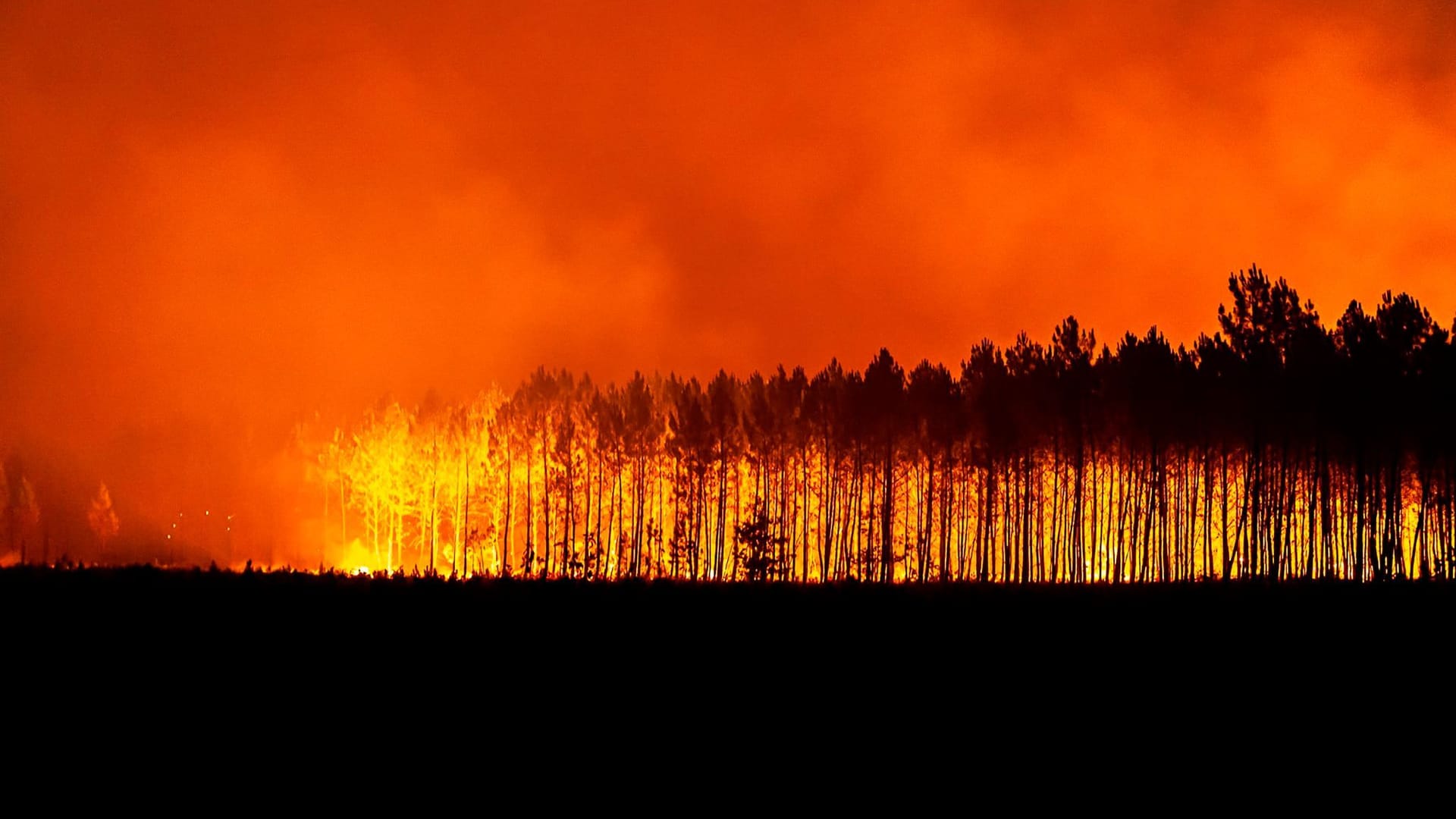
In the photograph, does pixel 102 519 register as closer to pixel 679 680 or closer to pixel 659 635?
pixel 659 635

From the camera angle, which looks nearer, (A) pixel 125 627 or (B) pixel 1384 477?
(A) pixel 125 627

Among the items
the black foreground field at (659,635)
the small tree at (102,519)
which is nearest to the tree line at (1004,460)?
the black foreground field at (659,635)

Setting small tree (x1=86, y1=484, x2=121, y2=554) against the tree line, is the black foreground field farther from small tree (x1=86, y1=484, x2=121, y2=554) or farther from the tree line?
small tree (x1=86, y1=484, x2=121, y2=554)

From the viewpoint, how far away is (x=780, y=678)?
45.1 feet

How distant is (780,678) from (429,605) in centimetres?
599

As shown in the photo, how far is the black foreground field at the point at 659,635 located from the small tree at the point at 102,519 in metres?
85.3

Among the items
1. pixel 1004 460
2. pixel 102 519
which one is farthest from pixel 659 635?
pixel 102 519

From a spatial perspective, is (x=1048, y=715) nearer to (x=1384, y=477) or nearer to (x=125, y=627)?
(x=125, y=627)

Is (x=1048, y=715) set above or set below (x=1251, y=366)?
below

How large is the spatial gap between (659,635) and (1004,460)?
1536 inches

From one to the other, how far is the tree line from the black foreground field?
1516 cm

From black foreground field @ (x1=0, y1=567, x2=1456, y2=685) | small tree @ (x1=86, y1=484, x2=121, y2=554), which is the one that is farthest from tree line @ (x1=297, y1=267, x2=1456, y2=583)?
small tree @ (x1=86, y1=484, x2=121, y2=554)

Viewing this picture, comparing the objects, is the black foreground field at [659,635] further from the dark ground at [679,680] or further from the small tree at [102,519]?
the small tree at [102,519]

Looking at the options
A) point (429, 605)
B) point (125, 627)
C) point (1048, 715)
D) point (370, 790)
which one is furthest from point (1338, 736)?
point (125, 627)
